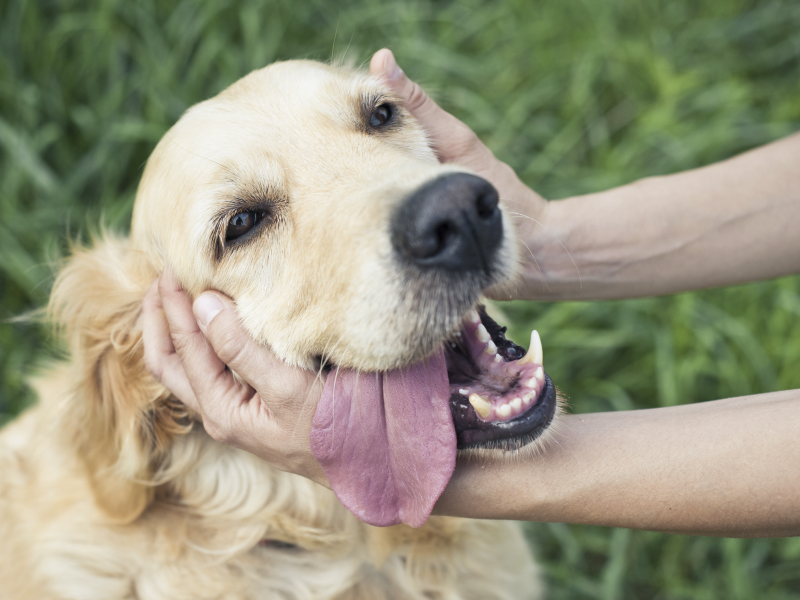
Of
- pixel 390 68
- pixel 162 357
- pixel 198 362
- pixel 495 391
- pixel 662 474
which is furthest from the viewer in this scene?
pixel 390 68

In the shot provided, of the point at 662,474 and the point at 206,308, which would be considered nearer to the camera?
the point at 662,474

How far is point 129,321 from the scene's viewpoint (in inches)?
88.1

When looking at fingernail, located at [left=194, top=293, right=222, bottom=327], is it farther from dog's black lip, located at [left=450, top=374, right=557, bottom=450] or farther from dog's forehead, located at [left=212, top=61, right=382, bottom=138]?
dog's black lip, located at [left=450, top=374, right=557, bottom=450]

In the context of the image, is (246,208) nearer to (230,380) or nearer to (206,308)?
(206,308)

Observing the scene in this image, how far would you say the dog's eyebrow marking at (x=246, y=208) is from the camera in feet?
6.46

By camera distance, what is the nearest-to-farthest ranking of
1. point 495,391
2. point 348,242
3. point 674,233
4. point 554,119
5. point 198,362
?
point 348,242, point 495,391, point 198,362, point 674,233, point 554,119

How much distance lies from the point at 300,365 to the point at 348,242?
43cm

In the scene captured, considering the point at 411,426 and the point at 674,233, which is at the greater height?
the point at 411,426

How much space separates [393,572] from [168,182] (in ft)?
5.02

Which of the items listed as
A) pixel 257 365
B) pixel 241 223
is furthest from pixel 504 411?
pixel 241 223

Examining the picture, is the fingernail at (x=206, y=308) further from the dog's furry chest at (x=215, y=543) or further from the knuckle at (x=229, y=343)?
the dog's furry chest at (x=215, y=543)

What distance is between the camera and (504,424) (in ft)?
5.75

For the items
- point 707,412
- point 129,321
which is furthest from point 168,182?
point 707,412

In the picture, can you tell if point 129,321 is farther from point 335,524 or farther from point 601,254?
point 601,254
